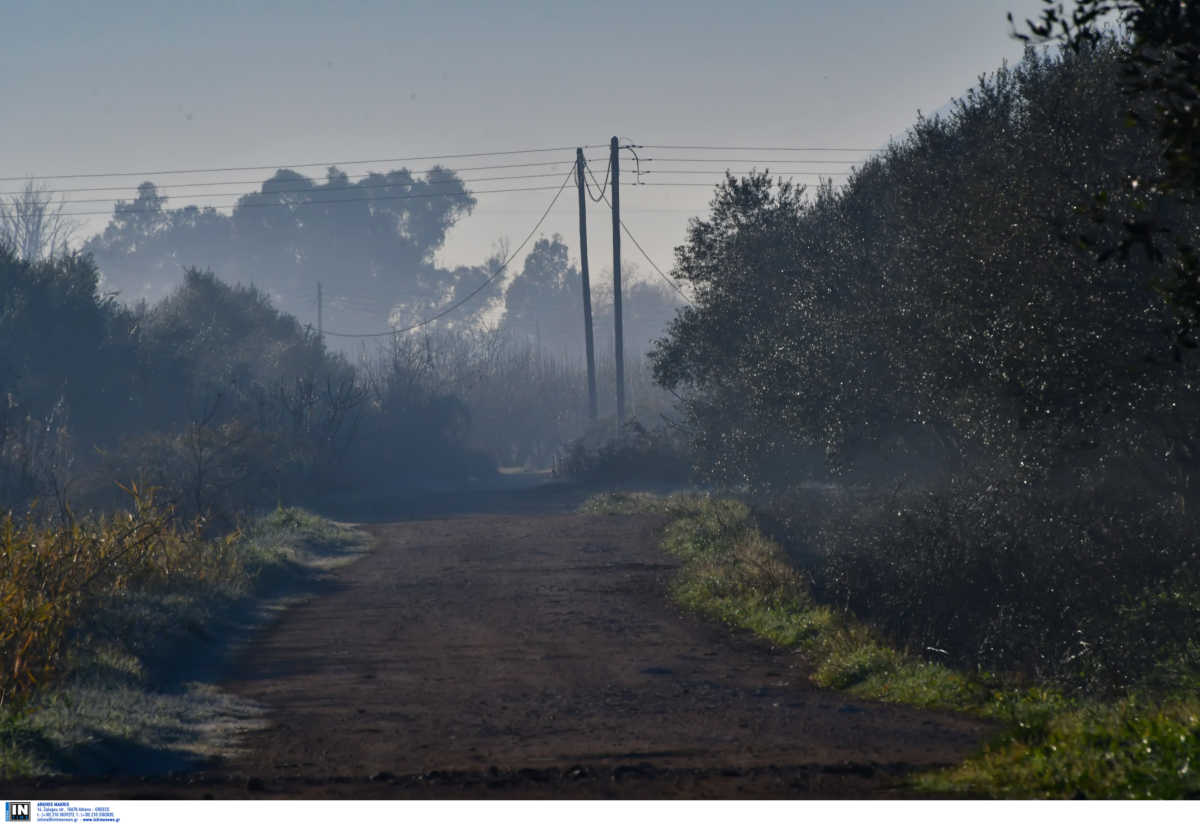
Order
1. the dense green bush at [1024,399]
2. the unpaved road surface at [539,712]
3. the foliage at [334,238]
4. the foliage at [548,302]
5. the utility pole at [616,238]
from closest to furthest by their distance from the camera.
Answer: the unpaved road surface at [539,712], the dense green bush at [1024,399], the utility pole at [616,238], the foliage at [334,238], the foliage at [548,302]

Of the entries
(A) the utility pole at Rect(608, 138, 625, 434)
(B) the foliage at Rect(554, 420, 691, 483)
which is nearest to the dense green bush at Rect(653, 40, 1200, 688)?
(B) the foliage at Rect(554, 420, 691, 483)

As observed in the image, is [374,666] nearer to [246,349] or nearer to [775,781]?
[775,781]

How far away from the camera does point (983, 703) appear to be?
409 inches

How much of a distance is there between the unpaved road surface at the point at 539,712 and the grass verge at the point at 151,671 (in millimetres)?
444

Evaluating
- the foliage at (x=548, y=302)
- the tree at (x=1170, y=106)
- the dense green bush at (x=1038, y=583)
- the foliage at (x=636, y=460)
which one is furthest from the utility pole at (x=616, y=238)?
the foliage at (x=548, y=302)

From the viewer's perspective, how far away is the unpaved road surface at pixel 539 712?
8031 millimetres

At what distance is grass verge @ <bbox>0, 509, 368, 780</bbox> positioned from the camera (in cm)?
916

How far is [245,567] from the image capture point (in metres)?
20.7

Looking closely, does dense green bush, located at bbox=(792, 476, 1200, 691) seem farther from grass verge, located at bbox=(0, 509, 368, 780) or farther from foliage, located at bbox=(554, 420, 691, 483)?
foliage, located at bbox=(554, 420, 691, 483)

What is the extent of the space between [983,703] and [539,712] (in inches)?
138

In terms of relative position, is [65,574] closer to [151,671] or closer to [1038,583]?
[151,671]

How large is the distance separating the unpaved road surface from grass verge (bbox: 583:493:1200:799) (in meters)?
0.37

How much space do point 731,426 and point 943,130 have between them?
11.5 metres

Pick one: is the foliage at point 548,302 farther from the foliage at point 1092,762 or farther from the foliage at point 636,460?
the foliage at point 1092,762
